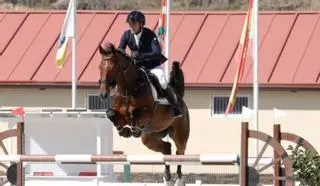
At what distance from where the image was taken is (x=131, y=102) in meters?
14.3

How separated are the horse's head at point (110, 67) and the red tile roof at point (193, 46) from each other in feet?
49.5

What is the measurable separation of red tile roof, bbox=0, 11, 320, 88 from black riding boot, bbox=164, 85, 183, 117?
1340cm

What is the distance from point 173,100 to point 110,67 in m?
1.74

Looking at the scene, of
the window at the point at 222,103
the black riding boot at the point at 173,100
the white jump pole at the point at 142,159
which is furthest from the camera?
the window at the point at 222,103

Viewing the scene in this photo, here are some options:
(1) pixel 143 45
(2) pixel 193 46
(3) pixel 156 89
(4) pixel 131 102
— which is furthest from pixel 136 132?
(2) pixel 193 46

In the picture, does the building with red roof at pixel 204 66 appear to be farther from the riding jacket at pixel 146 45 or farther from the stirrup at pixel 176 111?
Answer: the riding jacket at pixel 146 45

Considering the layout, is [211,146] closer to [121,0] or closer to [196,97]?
[196,97]

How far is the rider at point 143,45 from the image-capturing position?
49.0ft

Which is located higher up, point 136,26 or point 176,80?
point 136,26

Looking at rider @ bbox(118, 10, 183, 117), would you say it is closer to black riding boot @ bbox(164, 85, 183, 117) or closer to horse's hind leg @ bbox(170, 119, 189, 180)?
black riding boot @ bbox(164, 85, 183, 117)

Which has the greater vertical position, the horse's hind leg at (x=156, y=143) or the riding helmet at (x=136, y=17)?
the riding helmet at (x=136, y=17)

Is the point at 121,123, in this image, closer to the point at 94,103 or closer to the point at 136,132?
the point at 136,132

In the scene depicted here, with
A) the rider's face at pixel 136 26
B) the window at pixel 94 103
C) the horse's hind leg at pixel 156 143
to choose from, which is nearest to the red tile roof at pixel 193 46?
the window at pixel 94 103

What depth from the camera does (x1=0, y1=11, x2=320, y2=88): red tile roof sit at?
29.5 meters
